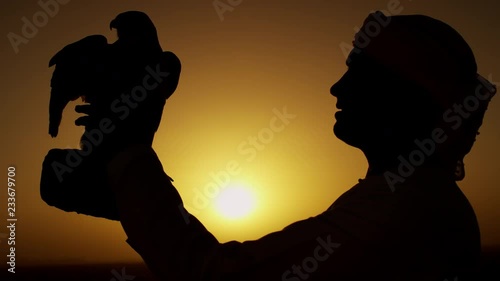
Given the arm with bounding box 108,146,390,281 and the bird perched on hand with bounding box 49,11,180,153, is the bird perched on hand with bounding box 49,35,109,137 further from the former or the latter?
the arm with bounding box 108,146,390,281

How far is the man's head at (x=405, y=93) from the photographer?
1.99m

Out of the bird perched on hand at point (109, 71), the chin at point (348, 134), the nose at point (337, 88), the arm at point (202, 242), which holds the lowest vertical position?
the arm at point (202, 242)

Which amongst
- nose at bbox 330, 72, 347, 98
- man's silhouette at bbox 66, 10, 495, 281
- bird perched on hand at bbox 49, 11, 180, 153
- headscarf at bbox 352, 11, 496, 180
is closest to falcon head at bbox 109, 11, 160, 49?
bird perched on hand at bbox 49, 11, 180, 153

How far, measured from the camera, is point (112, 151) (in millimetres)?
1558

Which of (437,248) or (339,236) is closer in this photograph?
(339,236)

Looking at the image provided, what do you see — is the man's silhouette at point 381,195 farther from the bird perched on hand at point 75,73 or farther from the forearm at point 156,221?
the bird perched on hand at point 75,73

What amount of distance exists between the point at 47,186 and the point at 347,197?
96cm

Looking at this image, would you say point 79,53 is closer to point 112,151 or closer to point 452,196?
point 112,151

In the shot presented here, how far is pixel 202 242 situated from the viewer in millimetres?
1468

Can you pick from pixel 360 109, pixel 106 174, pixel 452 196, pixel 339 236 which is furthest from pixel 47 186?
pixel 452 196

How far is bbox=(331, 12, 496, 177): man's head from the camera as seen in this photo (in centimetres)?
199

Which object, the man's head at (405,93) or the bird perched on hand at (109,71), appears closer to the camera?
the bird perched on hand at (109,71)

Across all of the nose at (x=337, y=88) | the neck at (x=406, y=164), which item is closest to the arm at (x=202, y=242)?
the neck at (x=406, y=164)

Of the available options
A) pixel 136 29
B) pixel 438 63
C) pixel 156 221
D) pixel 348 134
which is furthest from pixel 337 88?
pixel 156 221
